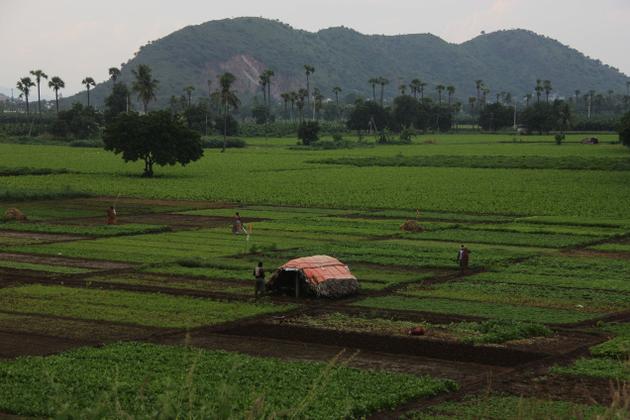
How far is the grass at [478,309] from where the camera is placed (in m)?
34.9

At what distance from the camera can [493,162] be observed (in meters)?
135

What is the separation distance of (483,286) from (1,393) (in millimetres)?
22754

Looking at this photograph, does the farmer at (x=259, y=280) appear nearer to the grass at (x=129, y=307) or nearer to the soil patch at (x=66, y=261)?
the grass at (x=129, y=307)

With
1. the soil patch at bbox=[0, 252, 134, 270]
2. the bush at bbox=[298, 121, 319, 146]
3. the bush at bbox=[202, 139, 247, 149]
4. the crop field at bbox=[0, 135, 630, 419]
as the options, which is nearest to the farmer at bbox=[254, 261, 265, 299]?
the crop field at bbox=[0, 135, 630, 419]

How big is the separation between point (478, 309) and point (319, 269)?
646 centimetres

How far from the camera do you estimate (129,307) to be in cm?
3641

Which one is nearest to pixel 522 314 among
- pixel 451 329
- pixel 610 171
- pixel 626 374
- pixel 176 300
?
pixel 451 329

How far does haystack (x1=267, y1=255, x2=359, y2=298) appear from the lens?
38688 mm

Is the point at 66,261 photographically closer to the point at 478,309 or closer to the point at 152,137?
the point at 478,309

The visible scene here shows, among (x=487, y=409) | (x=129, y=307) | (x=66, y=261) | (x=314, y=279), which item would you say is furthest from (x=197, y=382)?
(x=66, y=261)

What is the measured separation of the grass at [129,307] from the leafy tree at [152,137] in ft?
228

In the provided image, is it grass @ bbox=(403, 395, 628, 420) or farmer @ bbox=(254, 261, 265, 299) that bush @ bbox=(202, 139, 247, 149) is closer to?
farmer @ bbox=(254, 261, 265, 299)

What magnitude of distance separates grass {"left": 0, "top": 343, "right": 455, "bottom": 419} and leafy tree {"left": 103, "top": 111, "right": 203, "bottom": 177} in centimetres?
8098

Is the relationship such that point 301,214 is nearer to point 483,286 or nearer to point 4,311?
point 483,286
